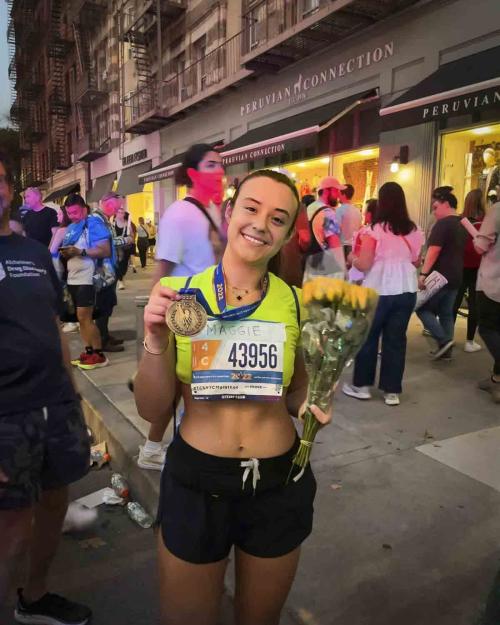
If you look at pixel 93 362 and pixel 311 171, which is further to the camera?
pixel 311 171

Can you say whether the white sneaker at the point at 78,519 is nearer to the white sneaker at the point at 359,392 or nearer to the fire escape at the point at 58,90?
the white sneaker at the point at 359,392

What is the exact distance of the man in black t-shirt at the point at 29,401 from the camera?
188 centimetres

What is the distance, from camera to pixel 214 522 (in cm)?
157

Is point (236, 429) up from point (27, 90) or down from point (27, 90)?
down

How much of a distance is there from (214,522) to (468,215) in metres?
6.36

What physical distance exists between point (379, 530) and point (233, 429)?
1.64m

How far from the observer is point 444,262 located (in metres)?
6.00

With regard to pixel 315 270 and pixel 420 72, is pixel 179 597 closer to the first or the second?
pixel 315 270

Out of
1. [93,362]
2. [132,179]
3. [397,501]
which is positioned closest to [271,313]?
[397,501]

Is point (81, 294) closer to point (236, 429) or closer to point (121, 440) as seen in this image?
point (121, 440)

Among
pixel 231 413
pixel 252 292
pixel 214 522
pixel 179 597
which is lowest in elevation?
pixel 179 597

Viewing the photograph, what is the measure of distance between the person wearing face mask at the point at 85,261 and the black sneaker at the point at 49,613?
3.72 m

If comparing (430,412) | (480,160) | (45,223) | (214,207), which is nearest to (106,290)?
A: (45,223)

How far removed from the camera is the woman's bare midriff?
1.59 meters
